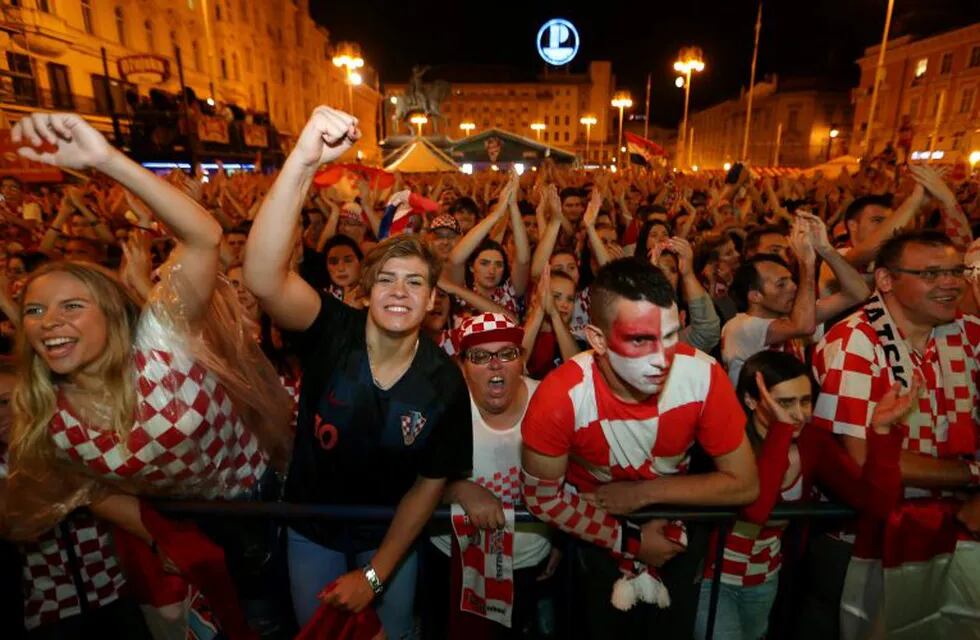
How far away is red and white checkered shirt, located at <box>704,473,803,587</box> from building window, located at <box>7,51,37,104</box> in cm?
2900

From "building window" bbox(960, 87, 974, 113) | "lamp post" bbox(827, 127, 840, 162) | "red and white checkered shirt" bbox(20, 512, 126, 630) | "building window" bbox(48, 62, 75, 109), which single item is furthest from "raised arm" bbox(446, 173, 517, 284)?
"lamp post" bbox(827, 127, 840, 162)

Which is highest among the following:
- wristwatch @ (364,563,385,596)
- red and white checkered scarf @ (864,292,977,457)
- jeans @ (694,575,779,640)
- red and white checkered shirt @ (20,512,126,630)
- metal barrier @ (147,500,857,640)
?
red and white checkered scarf @ (864,292,977,457)

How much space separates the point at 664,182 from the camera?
13133 mm

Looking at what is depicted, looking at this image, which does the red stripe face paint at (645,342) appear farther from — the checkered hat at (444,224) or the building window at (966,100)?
the building window at (966,100)

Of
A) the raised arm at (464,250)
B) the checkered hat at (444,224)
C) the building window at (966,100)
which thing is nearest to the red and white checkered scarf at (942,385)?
the raised arm at (464,250)

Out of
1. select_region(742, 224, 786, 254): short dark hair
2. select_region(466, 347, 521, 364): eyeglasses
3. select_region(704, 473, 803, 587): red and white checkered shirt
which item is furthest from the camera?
select_region(742, 224, 786, 254): short dark hair

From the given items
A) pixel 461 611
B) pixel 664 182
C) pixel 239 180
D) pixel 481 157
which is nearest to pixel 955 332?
pixel 461 611

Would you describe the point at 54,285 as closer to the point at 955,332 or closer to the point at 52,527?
the point at 52,527

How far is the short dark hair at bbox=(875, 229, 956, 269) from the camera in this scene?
2.58 meters

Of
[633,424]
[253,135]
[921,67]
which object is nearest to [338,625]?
[633,424]

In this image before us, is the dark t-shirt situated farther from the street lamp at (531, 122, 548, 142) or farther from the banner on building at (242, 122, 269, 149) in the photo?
the street lamp at (531, 122, 548, 142)

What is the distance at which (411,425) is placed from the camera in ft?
6.67

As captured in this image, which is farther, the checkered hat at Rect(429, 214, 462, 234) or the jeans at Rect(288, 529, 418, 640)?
the checkered hat at Rect(429, 214, 462, 234)

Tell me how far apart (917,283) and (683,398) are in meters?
1.44
